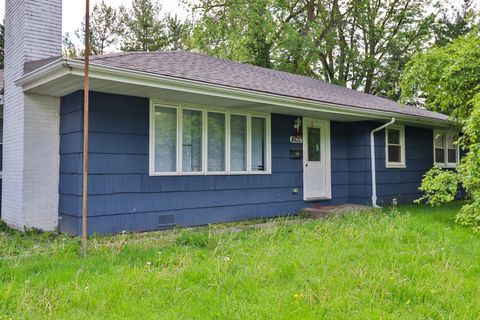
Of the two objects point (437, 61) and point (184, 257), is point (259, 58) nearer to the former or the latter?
point (437, 61)

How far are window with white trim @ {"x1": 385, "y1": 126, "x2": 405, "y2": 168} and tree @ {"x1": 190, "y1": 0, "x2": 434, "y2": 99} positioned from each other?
24.4 feet

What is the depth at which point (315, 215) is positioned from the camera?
8.12 meters

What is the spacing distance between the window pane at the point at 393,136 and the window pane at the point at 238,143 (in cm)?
435

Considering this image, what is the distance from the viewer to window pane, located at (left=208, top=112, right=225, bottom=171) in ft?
23.8

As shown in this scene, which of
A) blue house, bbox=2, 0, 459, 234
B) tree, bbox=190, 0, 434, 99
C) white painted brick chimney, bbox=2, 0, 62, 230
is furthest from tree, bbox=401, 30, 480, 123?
tree, bbox=190, 0, 434, 99

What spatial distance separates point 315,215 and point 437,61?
3833 mm

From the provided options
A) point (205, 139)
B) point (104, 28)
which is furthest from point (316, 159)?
point (104, 28)

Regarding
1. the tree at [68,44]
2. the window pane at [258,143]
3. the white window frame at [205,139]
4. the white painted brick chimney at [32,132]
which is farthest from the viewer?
the tree at [68,44]

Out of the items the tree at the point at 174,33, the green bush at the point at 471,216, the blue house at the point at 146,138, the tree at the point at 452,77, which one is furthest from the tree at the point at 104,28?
the green bush at the point at 471,216

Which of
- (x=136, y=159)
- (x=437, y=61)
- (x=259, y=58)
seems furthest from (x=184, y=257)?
(x=259, y=58)

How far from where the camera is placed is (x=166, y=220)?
6.62 meters

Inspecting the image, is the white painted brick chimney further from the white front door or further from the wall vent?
the white front door

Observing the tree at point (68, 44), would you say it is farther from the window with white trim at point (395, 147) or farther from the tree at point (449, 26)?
the tree at point (449, 26)

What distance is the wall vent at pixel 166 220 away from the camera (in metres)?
6.55
